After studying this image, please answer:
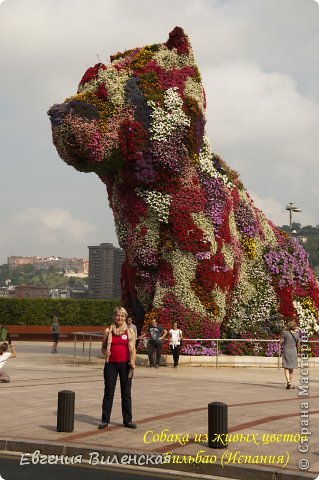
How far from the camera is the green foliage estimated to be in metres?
40.8

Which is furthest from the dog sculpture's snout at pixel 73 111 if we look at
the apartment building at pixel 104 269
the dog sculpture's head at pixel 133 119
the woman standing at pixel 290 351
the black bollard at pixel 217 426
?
the apartment building at pixel 104 269

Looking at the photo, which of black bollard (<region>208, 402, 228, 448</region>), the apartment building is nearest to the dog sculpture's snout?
black bollard (<region>208, 402, 228, 448</region>)

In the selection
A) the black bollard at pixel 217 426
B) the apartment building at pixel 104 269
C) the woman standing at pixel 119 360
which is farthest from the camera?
the apartment building at pixel 104 269

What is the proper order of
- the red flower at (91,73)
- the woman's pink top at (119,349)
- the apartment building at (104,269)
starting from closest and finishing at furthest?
1. the woman's pink top at (119,349)
2. the red flower at (91,73)
3. the apartment building at (104,269)

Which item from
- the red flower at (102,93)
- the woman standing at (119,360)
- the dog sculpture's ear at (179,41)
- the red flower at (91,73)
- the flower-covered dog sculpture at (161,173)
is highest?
the dog sculpture's ear at (179,41)

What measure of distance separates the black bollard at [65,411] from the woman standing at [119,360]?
2.05 ft

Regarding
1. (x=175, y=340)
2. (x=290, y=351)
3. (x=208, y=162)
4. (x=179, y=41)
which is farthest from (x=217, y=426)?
(x=179, y=41)

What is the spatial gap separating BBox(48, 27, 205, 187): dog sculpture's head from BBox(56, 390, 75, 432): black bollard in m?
12.3

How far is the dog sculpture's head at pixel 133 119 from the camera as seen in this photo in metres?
20.5

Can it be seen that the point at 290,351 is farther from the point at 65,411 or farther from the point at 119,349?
the point at 65,411

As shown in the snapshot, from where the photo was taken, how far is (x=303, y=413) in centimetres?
1059

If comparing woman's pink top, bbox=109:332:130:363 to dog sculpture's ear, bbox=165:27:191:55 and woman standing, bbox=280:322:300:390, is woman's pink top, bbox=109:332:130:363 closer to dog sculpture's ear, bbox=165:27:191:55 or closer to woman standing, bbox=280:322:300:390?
woman standing, bbox=280:322:300:390

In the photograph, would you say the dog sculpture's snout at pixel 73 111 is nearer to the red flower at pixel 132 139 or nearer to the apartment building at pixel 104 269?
the red flower at pixel 132 139

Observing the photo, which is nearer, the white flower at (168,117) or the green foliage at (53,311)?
the white flower at (168,117)
